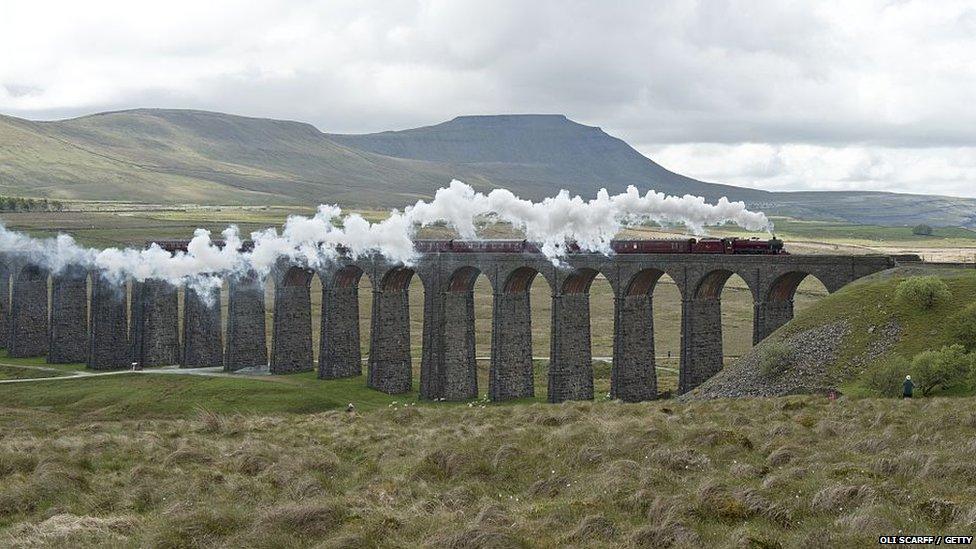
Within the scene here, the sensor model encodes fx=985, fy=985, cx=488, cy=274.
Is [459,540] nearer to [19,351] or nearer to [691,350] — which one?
[691,350]

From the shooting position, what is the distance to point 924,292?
49.2 meters

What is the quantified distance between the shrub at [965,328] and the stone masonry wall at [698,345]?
15.7 m

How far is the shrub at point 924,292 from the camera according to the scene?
4924cm

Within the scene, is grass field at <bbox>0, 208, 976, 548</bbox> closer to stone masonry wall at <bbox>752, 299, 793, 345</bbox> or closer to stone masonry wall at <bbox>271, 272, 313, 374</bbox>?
stone masonry wall at <bbox>752, 299, 793, 345</bbox>

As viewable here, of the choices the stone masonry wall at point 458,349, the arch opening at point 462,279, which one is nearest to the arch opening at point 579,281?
the arch opening at point 462,279

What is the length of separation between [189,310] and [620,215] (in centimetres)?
4133

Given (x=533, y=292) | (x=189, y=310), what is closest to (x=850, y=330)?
(x=189, y=310)

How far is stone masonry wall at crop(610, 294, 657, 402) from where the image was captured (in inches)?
2450

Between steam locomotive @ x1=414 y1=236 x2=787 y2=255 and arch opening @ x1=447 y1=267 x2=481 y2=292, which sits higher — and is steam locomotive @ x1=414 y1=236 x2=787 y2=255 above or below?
above

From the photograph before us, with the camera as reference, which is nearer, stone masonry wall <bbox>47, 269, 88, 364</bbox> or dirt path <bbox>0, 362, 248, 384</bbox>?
dirt path <bbox>0, 362, 248, 384</bbox>

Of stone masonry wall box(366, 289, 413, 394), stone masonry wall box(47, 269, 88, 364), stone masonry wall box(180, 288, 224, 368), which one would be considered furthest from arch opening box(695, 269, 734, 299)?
stone masonry wall box(47, 269, 88, 364)

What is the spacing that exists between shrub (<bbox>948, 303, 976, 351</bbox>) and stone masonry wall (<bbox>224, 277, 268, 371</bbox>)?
5818 cm

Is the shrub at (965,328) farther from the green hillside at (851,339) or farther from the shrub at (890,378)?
the shrub at (890,378)

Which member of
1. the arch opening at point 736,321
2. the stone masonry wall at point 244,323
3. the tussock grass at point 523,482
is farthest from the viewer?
the arch opening at point 736,321
